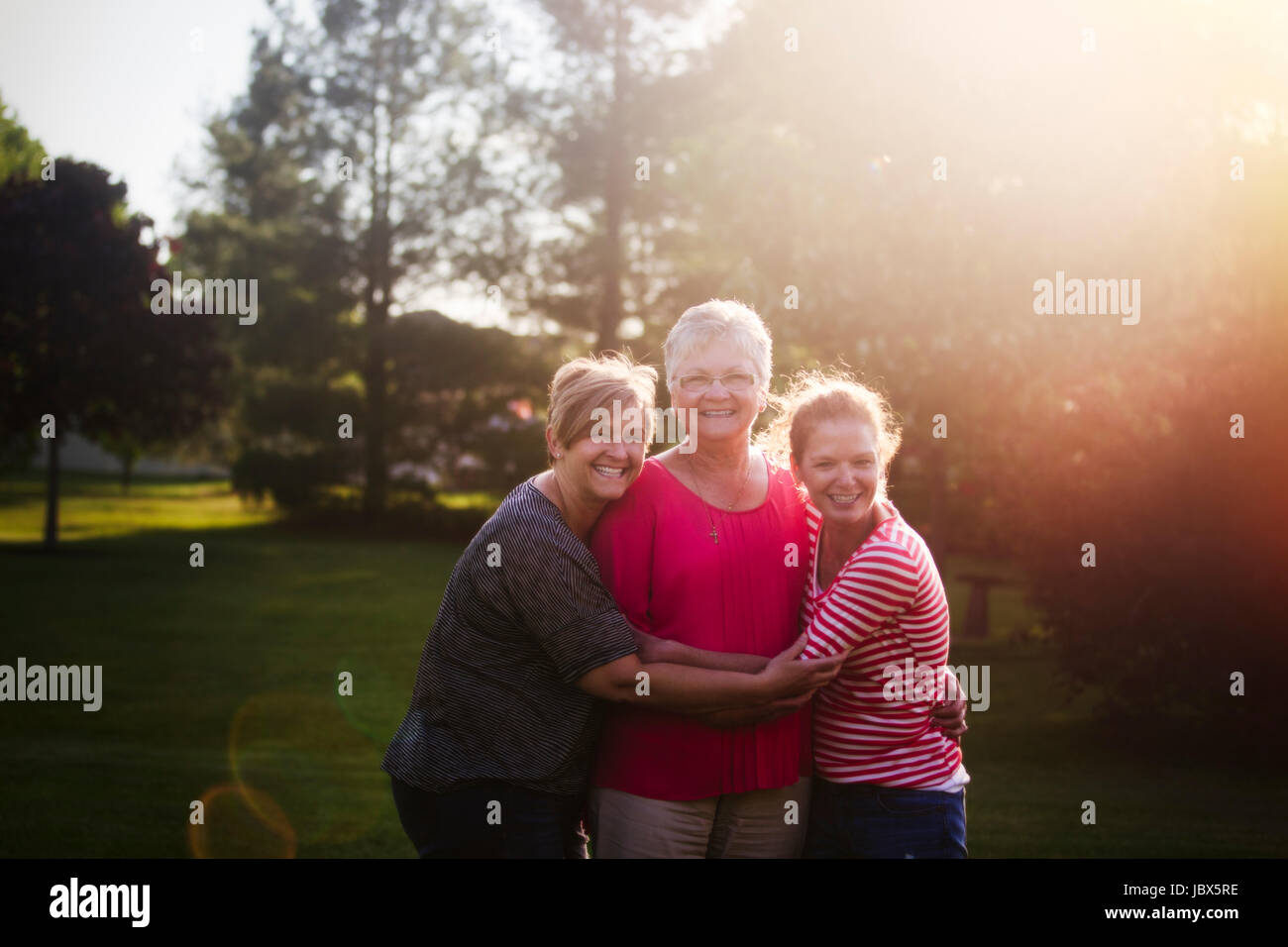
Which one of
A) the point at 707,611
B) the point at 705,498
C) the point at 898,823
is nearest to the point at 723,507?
the point at 705,498

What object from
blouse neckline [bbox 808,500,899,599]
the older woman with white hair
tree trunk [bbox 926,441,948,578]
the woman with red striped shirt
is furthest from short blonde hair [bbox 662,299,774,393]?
tree trunk [bbox 926,441,948,578]

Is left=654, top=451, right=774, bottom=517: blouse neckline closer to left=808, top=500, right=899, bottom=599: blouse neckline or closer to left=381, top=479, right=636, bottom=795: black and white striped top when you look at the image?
left=808, top=500, right=899, bottom=599: blouse neckline

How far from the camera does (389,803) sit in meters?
8.10

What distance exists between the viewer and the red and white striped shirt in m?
3.20

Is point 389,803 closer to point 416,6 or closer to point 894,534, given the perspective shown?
point 894,534

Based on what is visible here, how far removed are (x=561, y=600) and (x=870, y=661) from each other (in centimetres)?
94

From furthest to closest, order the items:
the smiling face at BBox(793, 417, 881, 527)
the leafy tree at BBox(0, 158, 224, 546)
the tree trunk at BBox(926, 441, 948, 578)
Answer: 1. the leafy tree at BBox(0, 158, 224, 546)
2. the tree trunk at BBox(926, 441, 948, 578)
3. the smiling face at BBox(793, 417, 881, 527)

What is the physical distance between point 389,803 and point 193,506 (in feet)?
129

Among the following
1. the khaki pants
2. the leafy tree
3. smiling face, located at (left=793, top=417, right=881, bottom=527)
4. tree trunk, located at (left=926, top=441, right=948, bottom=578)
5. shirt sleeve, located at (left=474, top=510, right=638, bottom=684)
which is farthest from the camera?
the leafy tree

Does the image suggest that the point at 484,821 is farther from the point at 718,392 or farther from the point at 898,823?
the point at 718,392

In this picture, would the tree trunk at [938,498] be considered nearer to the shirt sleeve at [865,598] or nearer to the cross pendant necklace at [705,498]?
the cross pendant necklace at [705,498]

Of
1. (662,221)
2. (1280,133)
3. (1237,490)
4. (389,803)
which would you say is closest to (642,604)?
(389,803)

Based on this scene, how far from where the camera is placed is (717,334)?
344 cm

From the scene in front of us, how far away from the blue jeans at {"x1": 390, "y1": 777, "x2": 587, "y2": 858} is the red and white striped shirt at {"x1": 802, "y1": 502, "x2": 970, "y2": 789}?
2.86ft
